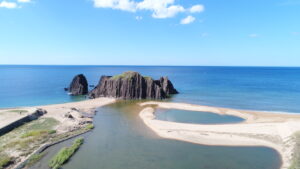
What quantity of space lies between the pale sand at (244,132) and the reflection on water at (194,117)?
8.57 ft

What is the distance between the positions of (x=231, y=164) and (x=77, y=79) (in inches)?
2885

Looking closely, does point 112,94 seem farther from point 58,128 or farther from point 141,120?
point 58,128

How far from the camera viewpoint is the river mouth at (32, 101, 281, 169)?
906 inches

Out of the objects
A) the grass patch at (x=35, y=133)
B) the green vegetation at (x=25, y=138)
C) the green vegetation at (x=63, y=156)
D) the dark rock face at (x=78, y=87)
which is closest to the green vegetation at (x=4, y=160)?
the green vegetation at (x=25, y=138)

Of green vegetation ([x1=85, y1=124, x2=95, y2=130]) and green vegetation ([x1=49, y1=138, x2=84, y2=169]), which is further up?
green vegetation ([x1=85, y1=124, x2=95, y2=130])

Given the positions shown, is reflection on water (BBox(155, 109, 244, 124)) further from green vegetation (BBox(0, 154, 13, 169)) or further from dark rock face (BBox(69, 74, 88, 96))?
dark rock face (BBox(69, 74, 88, 96))

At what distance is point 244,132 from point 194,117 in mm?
12551

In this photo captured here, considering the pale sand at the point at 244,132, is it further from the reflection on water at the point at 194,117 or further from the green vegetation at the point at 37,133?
the green vegetation at the point at 37,133

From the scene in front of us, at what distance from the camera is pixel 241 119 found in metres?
41.9

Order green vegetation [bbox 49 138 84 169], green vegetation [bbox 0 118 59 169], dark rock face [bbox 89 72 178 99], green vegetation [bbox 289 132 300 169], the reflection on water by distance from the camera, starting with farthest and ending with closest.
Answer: dark rock face [bbox 89 72 178 99] → the reflection on water → green vegetation [bbox 0 118 59 169] → green vegetation [bbox 49 138 84 169] → green vegetation [bbox 289 132 300 169]

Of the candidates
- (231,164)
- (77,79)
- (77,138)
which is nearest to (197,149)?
(231,164)

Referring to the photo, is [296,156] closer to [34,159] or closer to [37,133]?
[34,159]

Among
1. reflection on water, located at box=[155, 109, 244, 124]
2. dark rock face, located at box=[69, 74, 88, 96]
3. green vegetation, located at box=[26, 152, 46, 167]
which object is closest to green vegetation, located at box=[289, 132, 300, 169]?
reflection on water, located at box=[155, 109, 244, 124]

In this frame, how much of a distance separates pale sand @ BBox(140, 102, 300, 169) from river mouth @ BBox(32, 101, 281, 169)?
4.97 feet
